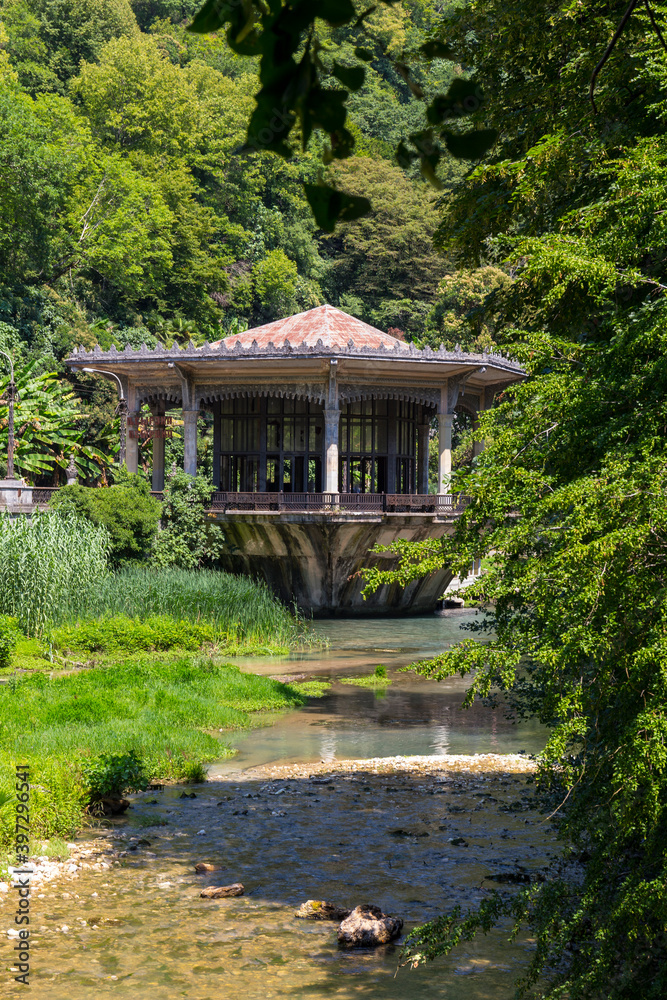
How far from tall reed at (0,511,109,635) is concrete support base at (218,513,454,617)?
8.16 m

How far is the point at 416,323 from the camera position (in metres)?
62.9

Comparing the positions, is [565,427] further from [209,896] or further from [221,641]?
[221,641]

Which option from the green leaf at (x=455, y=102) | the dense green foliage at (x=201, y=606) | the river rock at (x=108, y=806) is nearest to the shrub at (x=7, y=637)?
the dense green foliage at (x=201, y=606)

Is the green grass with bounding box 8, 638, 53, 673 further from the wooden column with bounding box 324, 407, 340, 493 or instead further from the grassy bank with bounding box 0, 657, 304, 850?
the wooden column with bounding box 324, 407, 340, 493

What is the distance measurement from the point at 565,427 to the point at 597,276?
37.0 inches

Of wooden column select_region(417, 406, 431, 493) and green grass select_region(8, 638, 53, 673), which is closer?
green grass select_region(8, 638, 53, 673)

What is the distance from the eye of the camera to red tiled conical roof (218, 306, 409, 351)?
105 feet

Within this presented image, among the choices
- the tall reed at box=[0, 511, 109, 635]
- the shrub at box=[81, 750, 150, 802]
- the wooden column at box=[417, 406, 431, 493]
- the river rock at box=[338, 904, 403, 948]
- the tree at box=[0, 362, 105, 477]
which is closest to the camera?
the river rock at box=[338, 904, 403, 948]

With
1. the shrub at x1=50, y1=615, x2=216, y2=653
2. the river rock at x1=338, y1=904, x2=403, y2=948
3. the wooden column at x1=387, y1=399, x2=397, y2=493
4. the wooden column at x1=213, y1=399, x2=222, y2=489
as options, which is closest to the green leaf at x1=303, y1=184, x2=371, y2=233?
the river rock at x1=338, y1=904, x2=403, y2=948

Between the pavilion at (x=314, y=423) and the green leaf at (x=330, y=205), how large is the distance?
27069mm

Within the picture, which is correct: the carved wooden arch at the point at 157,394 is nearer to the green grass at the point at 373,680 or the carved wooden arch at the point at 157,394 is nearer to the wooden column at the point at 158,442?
the wooden column at the point at 158,442

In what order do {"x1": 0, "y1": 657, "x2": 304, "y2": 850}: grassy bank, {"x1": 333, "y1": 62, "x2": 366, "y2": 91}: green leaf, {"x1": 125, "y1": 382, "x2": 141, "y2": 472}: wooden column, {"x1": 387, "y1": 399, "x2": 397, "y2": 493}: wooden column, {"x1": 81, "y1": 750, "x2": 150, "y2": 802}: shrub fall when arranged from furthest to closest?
{"x1": 387, "y1": 399, "x2": 397, "y2": 493}: wooden column < {"x1": 125, "y1": 382, "x2": 141, "y2": 472}: wooden column < {"x1": 81, "y1": 750, "x2": 150, "y2": 802}: shrub < {"x1": 0, "y1": 657, "x2": 304, "y2": 850}: grassy bank < {"x1": 333, "y1": 62, "x2": 366, "y2": 91}: green leaf

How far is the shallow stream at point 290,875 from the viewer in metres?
7.11

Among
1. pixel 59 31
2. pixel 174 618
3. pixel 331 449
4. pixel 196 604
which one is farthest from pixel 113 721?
pixel 59 31
